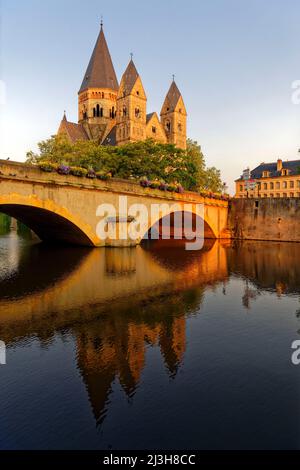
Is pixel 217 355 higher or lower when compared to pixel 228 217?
lower

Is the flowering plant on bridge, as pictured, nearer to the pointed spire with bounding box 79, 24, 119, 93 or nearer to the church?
the church

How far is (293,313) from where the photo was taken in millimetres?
12523

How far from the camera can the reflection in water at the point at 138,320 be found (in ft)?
22.4

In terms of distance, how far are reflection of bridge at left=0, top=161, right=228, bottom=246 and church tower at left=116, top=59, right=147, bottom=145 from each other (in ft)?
214

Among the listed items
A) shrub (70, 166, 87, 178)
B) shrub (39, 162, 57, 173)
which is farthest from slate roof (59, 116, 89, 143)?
shrub (39, 162, 57, 173)

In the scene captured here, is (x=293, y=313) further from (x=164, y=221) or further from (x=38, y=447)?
(x=164, y=221)

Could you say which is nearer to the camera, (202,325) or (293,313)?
(202,325)

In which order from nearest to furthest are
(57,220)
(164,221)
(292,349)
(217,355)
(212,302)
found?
(217,355) < (292,349) < (212,302) < (57,220) < (164,221)

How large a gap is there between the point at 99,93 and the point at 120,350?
11675cm

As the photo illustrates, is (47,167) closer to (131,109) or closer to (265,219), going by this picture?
(265,219)

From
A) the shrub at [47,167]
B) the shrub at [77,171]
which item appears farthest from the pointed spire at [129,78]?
the shrub at [47,167]

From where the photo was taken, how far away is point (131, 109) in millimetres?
98188

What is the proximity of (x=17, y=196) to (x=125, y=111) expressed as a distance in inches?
3281

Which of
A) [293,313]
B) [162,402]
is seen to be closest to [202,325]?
[293,313]
